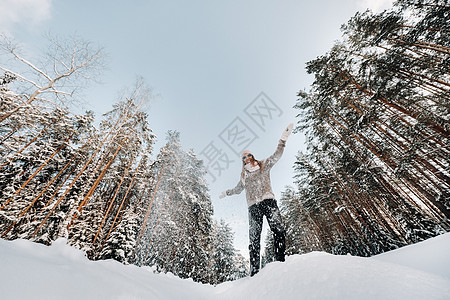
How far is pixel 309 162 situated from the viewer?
17609mm

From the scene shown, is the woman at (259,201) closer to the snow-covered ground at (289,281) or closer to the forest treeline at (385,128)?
the snow-covered ground at (289,281)

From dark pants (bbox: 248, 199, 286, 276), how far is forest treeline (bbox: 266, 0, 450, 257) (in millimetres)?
7895

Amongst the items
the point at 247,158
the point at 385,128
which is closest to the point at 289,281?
the point at 247,158

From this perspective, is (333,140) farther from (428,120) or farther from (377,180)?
(428,120)

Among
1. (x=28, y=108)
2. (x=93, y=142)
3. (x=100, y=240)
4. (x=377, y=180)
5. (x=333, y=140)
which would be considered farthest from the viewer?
(x=333, y=140)

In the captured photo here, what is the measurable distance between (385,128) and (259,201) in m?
12.0

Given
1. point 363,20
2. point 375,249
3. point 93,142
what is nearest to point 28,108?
point 93,142

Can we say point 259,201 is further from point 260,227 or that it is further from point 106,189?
point 106,189

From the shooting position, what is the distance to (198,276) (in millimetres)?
14844

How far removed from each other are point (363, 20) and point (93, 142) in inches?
618

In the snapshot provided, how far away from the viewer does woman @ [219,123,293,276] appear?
10.0 feet

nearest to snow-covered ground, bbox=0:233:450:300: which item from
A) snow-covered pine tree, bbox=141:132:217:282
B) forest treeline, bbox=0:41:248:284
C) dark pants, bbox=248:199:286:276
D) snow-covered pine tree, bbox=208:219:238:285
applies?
dark pants, bbox=248:199:286:276

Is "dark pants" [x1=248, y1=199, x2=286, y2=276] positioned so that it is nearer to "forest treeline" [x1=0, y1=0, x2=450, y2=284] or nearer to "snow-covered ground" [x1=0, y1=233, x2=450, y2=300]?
"snow-covered ground" [x1=0, y1=233, x2=450, y2=300]

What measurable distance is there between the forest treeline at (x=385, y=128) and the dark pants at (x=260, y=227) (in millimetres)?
7895
